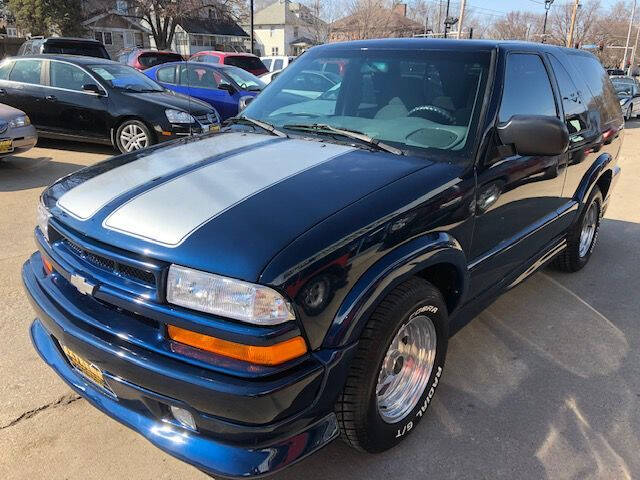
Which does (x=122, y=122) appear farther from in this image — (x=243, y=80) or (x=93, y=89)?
(x=243, y=80)

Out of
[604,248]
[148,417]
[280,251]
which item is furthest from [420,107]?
[604,248]

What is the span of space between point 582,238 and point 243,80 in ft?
29.3

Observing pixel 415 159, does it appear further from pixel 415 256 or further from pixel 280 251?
pixel 280 251

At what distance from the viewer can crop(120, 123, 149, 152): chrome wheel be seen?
28.7 ft

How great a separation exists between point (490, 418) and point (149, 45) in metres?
53.1

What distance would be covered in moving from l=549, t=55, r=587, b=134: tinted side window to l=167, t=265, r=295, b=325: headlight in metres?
2.87

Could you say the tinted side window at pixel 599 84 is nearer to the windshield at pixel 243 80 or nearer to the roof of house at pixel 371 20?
the windshield at pixel 243 80

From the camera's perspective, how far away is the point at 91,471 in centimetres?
243

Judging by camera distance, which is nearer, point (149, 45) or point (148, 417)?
point (148, 417)

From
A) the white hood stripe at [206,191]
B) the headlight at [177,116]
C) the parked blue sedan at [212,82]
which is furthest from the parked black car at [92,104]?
the white hood stripe at [206,191]

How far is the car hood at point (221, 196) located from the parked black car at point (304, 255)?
0.04ft

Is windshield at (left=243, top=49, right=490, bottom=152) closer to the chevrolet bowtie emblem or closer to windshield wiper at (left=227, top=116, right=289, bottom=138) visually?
windshield wiper at (left=227, top=116, right=289, bottom=138)

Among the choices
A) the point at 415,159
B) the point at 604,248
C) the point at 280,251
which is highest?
the point at 415,159

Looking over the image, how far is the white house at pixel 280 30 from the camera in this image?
69.8m
